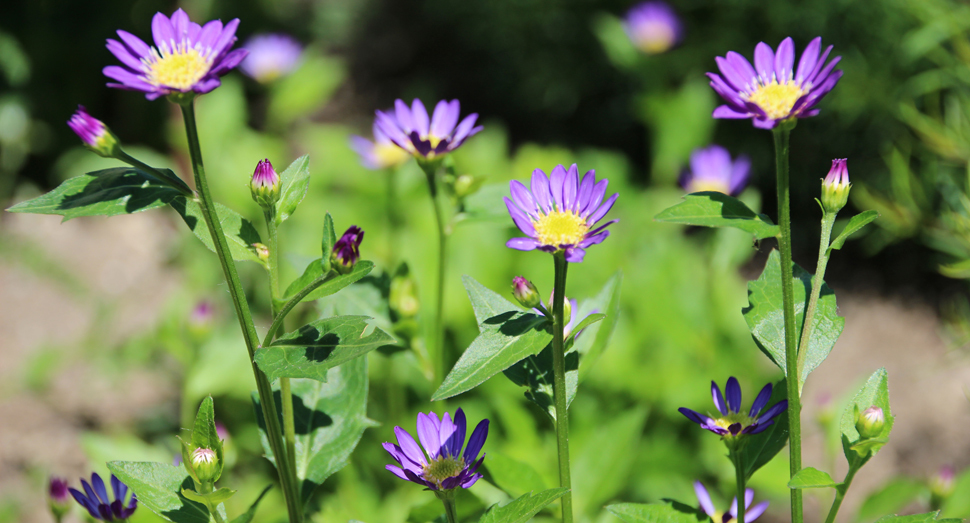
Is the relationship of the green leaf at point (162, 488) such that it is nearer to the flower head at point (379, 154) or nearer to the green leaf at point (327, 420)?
the green leaf at point (327, 420)

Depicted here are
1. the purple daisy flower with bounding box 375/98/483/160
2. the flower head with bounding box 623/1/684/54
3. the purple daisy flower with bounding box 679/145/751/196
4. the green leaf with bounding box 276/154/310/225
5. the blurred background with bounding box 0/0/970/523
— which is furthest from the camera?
the flower head with bounding box 623/1/684/54

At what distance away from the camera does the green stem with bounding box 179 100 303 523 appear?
0.58 meters

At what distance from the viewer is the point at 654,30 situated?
87.4 inches

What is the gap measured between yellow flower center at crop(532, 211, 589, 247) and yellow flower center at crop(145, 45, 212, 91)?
300mm

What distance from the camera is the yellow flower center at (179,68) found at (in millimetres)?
596

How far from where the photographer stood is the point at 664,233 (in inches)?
75.0

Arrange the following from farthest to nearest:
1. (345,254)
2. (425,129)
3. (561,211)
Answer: (425,129), (561,211), (345,254)

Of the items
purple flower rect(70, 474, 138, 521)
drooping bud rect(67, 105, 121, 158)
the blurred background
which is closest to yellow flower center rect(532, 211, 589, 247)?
the blurred background

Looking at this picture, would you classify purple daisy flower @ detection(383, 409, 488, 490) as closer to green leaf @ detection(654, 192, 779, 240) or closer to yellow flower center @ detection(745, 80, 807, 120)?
green leaf @ detection(654, 192, 779, 240)

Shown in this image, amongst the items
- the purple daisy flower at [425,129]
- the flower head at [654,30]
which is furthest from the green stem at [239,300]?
the flower head at [654,30]

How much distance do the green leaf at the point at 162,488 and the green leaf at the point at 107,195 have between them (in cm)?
22

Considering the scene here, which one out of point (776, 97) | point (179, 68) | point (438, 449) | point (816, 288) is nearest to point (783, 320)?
point (816, 288)

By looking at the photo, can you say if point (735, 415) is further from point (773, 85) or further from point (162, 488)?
point (162, 488)

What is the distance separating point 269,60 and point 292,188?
1.78m
